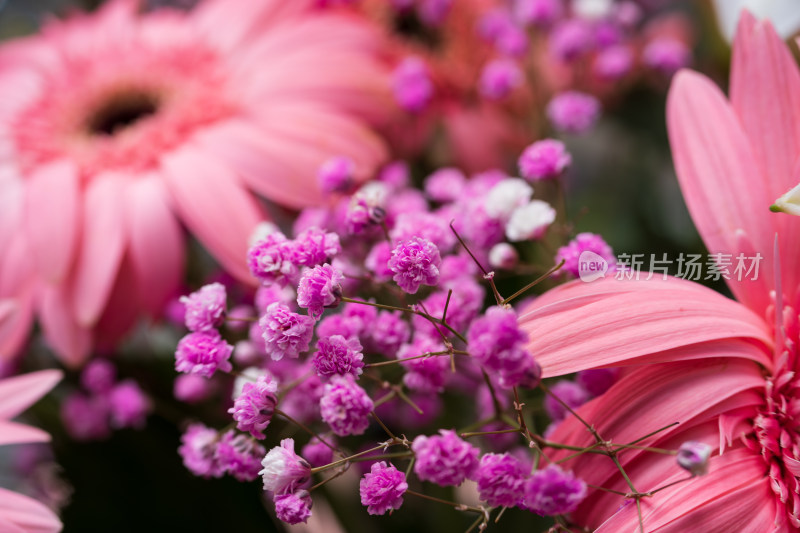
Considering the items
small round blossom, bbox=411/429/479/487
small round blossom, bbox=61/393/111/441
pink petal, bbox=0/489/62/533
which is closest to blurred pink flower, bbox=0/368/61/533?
pink petal, bbox=0/489/62/533

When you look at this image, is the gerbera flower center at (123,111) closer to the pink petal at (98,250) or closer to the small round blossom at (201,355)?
the pink petal at (98,250)

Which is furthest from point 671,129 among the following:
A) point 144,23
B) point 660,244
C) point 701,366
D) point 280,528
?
point 144,23

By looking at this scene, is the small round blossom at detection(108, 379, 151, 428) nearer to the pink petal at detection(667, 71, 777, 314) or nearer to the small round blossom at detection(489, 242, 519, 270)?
the small round blossom at detection(489, 242, 519, 270)

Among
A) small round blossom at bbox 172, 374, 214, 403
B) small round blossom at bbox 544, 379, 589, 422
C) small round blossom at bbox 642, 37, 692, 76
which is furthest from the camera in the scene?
small round blossom at bbox 642, 37, 692, 76

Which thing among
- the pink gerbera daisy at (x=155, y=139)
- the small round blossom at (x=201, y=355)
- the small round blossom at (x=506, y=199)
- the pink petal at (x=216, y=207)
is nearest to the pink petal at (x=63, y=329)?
the pink gerbera daisy at (x=155, y=139)

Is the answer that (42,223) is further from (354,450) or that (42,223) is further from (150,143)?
(354,450)
